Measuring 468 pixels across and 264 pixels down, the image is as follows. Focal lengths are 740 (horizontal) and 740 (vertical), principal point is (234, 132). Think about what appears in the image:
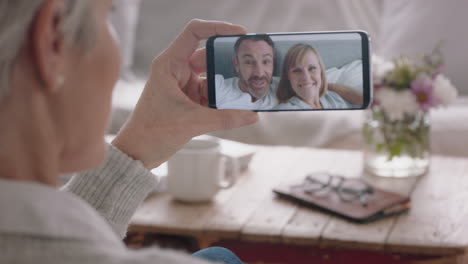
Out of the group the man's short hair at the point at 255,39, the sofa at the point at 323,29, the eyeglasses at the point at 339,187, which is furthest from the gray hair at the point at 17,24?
the sofa at the point at 323,29

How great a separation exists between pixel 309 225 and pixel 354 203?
130 millimetres

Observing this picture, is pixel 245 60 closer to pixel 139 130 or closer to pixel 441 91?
pixel 139 130

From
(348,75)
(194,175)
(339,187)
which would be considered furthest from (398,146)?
(348,75)

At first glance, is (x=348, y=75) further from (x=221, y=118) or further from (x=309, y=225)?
(x=309, y=225)

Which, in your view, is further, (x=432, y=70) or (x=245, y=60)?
(x=432, y=70)

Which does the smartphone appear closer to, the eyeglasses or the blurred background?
the eyeglasses

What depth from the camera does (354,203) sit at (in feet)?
5.05

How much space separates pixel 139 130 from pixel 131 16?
2.00 m

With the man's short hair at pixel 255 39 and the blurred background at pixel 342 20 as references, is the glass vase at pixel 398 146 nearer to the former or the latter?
the man's short hair at pixel 255 39

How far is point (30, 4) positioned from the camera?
0.52m

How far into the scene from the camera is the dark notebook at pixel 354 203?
148 cm

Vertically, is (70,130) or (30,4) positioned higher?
(30,4)

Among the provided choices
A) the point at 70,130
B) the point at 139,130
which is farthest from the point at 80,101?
the point at 139,130

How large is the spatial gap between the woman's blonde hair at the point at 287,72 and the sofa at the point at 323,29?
1.39 meters
